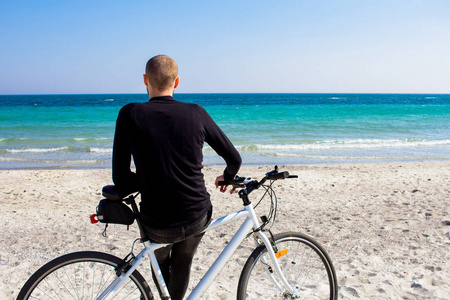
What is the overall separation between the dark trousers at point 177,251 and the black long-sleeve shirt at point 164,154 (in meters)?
0.05

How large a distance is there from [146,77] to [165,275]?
4.01 feet

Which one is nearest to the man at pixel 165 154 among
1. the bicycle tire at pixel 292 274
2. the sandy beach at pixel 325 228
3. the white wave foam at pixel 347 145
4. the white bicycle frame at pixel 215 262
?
the white bicycle frame at pixel 215 262

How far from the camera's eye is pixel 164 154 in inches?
72.1

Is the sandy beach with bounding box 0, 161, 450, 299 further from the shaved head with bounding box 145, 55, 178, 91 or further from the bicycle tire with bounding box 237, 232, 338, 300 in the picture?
the shaved head with bounding box 145, 55, 178, 91

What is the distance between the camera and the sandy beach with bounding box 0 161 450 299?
358cm

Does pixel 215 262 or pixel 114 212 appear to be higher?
pixel 114 212

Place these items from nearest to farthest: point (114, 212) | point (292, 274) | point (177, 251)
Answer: point (114, 212)
point (177, 251)
point (292, 274)

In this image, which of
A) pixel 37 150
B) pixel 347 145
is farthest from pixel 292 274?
pixel 37 150

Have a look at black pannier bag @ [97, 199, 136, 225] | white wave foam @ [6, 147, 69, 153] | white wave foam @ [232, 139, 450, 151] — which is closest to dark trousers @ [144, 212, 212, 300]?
black pannier bag @ [97, 199, 136, 225]

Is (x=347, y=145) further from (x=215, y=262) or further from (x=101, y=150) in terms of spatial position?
(x=215, y=262)

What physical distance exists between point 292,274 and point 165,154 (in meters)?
2.53

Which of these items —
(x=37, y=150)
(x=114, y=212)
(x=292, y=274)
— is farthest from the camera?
(x=37, y=150)

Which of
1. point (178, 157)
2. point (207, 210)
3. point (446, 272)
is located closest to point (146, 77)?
point (178, 157)

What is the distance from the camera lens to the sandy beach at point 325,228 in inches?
141
